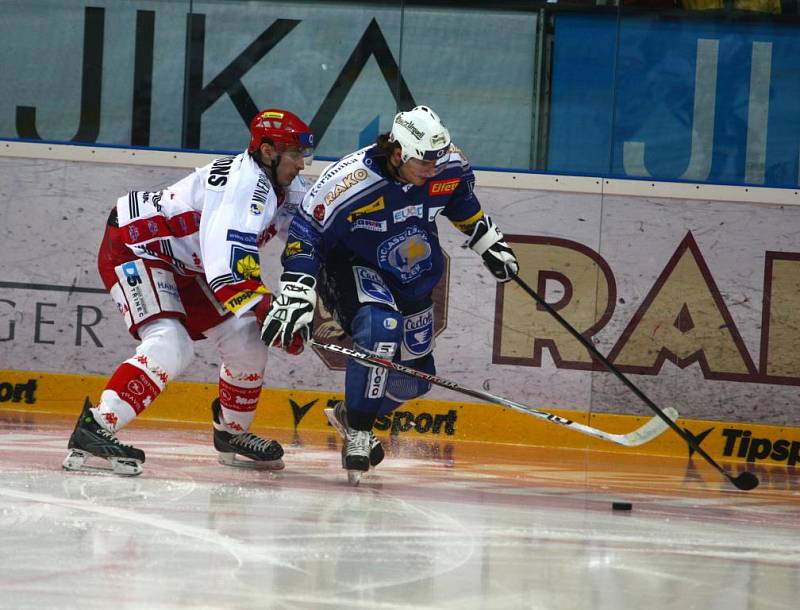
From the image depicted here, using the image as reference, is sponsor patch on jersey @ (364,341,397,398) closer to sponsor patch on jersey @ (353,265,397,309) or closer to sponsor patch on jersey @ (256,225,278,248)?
sponsor patch on jersey @ (353,265,397,309)

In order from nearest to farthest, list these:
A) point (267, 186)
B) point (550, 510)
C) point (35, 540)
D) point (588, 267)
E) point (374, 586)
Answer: point (374, 586) → point (35, 540) → point (550, 510) → point (267, 186) → point (588, 267)

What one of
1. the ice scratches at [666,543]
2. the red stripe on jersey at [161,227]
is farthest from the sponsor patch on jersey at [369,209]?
the ice scratches at [666,543]

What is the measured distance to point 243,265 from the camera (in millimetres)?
3488

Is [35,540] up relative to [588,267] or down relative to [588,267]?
down

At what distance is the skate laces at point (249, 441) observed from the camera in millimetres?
3887

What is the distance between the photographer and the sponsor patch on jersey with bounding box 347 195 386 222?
3738 millimetres

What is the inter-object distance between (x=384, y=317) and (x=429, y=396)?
60.6 inches

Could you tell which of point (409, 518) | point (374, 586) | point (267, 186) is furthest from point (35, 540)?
point (267, 186)

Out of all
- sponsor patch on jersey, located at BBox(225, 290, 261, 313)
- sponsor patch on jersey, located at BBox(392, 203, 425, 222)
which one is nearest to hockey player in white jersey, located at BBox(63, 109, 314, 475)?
sponsor patch on jersey, located at BBox(225, 290, 261, 313)

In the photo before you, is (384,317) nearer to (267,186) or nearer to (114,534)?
(267,186)

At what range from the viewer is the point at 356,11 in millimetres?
5414

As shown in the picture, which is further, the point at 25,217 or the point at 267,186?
the point at 25,217

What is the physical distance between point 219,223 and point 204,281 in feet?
1.12

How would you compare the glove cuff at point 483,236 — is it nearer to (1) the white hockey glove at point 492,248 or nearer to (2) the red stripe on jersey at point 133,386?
(1) the white hockey glove at point 492,248
